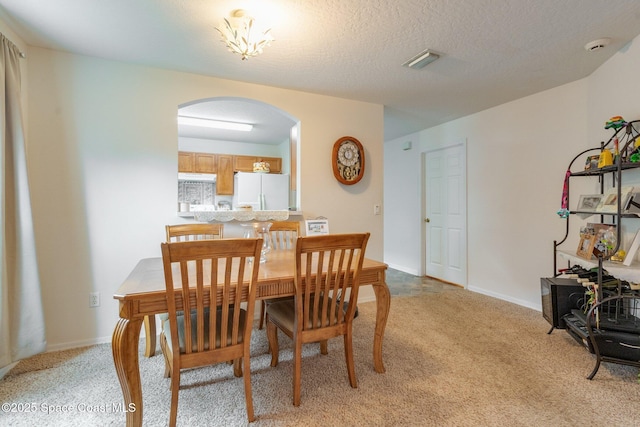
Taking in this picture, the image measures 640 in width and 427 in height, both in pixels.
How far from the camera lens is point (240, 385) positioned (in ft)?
6.17

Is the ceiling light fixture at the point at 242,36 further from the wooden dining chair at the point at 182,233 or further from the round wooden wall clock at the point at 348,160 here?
the round wooden wall clock at the point at 348,160

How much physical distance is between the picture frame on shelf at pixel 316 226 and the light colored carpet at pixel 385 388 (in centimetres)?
115

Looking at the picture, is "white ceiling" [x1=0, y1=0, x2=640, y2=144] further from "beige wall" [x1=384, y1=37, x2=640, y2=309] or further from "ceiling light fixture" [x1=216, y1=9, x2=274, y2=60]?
"beige wall" [x1=384, y1=37, x2=640, y2=309]

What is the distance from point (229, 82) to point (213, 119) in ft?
5.38

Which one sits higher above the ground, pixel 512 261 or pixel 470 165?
pixel 470 165

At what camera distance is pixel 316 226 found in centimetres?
324

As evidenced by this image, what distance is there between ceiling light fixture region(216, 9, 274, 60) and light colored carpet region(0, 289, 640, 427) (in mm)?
2155

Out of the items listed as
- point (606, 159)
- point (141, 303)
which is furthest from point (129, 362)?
point (606, 159)

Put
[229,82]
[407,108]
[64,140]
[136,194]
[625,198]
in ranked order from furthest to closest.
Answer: [407,108], [229,82], [136,194], [64,140], [625,198]

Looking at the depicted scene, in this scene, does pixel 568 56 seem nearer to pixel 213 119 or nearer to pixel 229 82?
pixel 229 82

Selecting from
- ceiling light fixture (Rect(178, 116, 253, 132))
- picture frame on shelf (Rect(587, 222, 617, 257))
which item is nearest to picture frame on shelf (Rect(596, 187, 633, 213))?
picture frame on shelf (Rect(587, 222, 617, 257))

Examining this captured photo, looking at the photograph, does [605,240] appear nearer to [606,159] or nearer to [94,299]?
[606,159]

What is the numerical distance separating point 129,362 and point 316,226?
2.14 m

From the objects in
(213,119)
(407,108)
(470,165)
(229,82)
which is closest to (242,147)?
(213,119)
